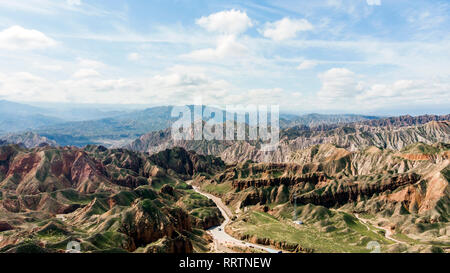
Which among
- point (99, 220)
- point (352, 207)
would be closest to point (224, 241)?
point (99, 220)

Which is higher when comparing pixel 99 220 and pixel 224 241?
pixel 99 220

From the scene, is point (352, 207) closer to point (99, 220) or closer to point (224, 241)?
point (224, 241)

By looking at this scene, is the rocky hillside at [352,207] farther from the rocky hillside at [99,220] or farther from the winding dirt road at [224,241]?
the rocky hillside at [99,220]

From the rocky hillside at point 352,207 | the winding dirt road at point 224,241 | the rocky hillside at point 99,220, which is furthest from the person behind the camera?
the rocky hillside at point 352,207

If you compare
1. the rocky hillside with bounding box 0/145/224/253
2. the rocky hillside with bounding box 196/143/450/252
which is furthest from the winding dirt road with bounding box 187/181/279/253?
the rocky hillside with bounding box 0/145/224/253

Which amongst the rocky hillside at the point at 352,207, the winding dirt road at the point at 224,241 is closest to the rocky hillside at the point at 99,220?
the winding dirt road at the point at 224,241

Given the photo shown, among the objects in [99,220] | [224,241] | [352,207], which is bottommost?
[224,241]

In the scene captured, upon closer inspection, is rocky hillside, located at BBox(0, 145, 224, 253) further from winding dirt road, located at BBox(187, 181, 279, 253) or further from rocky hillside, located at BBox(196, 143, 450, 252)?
rocky hillside, located at BBox(196, 143, 450, 252)

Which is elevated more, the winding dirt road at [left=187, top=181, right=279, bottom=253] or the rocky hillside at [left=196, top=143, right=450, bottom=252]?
the rocky hillside at [left=196, top=143, right=450, bottom=252]

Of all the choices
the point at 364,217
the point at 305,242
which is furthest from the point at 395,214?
the point at 305,242

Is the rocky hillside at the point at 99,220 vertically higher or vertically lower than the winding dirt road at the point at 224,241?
higher

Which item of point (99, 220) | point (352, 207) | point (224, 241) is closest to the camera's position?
point (99, 220)

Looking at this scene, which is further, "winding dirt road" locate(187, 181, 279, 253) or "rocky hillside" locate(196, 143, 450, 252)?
"rocky hillside" locate(196, 143, 450, 252)

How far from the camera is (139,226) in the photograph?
99.4 metres
